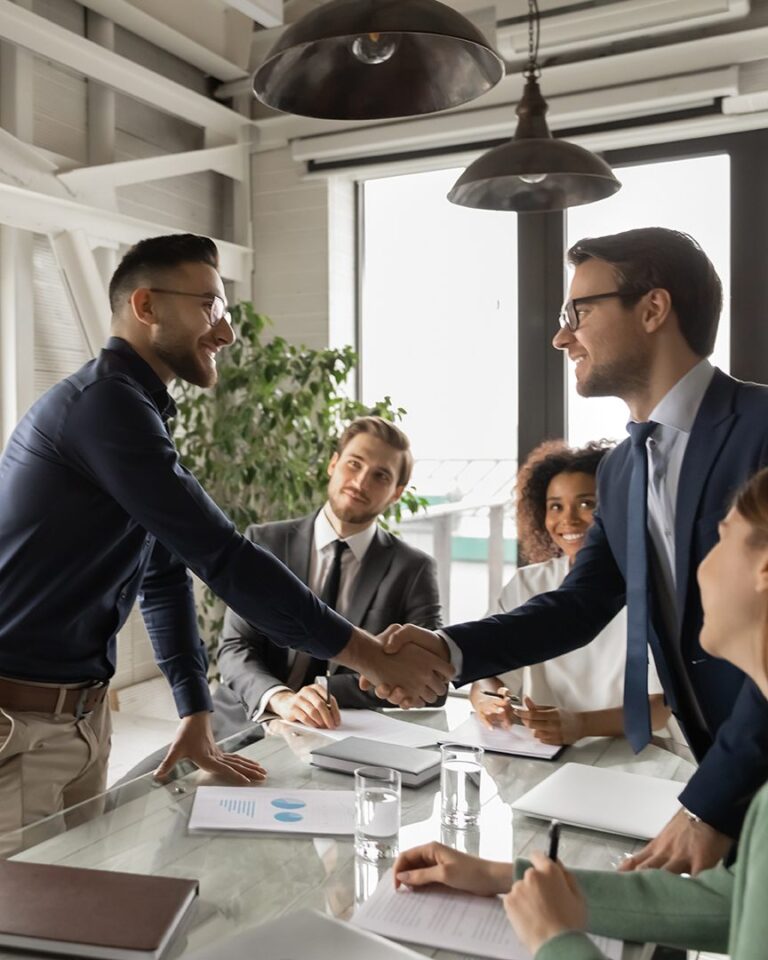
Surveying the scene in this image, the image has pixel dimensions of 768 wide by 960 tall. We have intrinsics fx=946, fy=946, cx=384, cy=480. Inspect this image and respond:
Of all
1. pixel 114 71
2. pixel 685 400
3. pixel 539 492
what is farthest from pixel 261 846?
pixel 114 71

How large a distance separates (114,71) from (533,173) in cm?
221

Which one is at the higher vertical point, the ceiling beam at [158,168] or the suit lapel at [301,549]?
the ceiling beam at [158,168]

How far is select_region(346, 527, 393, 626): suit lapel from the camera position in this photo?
8.33 ft

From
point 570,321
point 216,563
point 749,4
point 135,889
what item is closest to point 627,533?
point 570,321

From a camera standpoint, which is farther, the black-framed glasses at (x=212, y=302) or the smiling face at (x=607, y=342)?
the black-framed glasses at (x=212, y=302)

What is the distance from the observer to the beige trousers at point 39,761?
1.68 meters

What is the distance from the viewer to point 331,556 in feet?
8.58

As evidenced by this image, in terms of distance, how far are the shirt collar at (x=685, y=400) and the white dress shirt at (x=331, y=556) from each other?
42.4 inches

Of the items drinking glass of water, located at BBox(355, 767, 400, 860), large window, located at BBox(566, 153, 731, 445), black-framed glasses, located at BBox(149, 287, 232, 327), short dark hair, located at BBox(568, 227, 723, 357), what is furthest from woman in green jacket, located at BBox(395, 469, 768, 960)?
large window, located at BBox(566, 153, 731, 445)

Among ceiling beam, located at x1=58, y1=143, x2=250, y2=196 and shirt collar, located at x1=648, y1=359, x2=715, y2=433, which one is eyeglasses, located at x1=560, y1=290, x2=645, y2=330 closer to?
shirt collar, located at x1=648, y1=359, x2=715, y2=433

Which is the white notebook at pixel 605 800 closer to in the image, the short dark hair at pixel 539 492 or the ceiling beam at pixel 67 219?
the short dark hair at pixel 539 492

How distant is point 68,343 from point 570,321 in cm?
233

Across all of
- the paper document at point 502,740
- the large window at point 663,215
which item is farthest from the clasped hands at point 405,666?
the large window at point 663,215

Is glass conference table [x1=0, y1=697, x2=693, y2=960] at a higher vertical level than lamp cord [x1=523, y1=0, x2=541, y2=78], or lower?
lower
